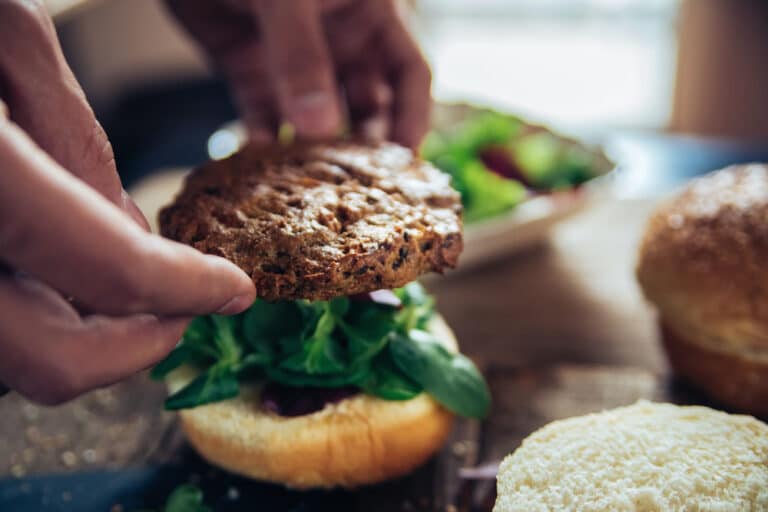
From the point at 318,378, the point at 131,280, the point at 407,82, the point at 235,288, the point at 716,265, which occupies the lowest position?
the point at 318,378

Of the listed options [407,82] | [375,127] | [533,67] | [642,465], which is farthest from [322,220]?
[533,67]

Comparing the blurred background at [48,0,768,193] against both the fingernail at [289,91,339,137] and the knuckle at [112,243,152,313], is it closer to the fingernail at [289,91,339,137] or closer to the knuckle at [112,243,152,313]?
the fingernail at [289,91,339,137]

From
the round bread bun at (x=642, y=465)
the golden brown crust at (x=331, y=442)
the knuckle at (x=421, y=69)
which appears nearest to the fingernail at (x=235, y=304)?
the golden brown crust at (x=331, y=442)

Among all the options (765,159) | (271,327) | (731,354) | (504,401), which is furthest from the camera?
(765,159)

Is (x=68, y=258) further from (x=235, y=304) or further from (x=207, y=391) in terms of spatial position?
(x=207, y=391)

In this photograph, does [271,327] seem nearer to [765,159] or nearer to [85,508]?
[85,508]

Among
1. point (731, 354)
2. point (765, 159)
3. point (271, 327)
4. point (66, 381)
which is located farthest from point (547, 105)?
point (66, 381)
